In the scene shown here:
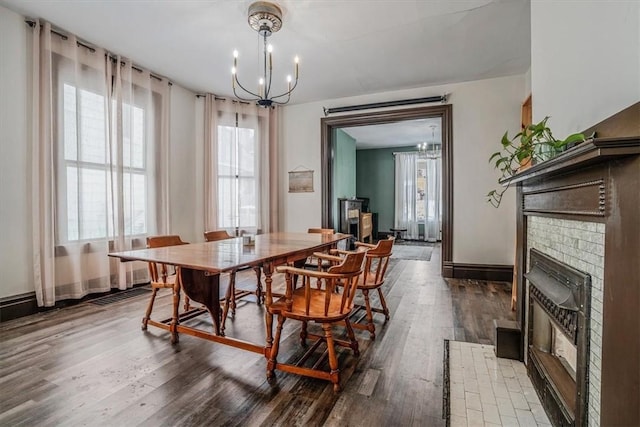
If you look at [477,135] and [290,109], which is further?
[290,109]

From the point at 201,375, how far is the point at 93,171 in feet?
8.80

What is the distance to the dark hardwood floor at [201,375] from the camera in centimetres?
153

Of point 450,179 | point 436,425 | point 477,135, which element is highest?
point 477,135

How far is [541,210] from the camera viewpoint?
5.46 ft

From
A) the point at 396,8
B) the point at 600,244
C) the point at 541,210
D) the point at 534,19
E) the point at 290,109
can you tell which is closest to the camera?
the point at 600,244

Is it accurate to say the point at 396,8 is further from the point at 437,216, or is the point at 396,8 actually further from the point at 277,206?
the point at 437,216

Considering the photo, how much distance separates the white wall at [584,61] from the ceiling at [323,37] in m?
1.00

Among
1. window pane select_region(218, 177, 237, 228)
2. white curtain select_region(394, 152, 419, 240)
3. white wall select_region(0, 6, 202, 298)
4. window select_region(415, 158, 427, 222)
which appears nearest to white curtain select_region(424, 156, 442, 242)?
window select_region(415, 158, 427, 222)

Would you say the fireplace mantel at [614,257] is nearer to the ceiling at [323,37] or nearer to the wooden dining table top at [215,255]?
the wooden dining table top at [215,255]

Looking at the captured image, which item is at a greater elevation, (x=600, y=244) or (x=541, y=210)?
(x=541, y=210)

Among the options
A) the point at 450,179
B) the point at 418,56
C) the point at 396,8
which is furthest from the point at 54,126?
the point at 450,179

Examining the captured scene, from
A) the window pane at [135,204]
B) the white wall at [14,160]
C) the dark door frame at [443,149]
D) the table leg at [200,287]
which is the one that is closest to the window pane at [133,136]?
the window pane at [135,204]

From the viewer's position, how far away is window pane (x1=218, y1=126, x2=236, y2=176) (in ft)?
15.9

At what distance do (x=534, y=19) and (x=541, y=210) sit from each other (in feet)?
4.66
